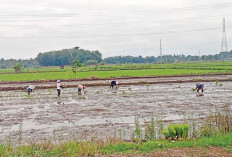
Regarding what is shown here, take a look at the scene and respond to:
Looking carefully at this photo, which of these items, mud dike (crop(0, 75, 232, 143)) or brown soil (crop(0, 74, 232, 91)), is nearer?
mud dike (crop(0, 75, 232, 143))

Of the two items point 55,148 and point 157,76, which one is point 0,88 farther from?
point 55,148

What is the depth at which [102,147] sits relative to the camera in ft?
25.9

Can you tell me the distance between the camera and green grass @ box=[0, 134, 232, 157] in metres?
7.33

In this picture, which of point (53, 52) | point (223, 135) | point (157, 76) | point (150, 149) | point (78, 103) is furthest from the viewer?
point (53, 52)

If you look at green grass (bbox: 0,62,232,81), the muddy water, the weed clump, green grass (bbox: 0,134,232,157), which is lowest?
the muddy water

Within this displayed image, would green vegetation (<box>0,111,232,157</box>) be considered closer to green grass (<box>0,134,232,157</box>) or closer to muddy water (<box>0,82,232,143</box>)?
green grass (<box>0,134,232,157</box>)

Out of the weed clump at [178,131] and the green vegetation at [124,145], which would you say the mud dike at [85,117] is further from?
the weed clump at [178,131]

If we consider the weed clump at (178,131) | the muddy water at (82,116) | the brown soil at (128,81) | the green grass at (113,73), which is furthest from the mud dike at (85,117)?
the green grass at (113,73)

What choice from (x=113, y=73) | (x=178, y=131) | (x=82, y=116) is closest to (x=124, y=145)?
(x=178, y=131)

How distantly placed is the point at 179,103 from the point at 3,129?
33.1 feet

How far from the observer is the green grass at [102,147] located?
24.0 ft

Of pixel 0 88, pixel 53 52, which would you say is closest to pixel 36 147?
pixel 0 88

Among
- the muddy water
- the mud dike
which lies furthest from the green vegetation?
the mud dike

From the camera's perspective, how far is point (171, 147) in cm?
774
